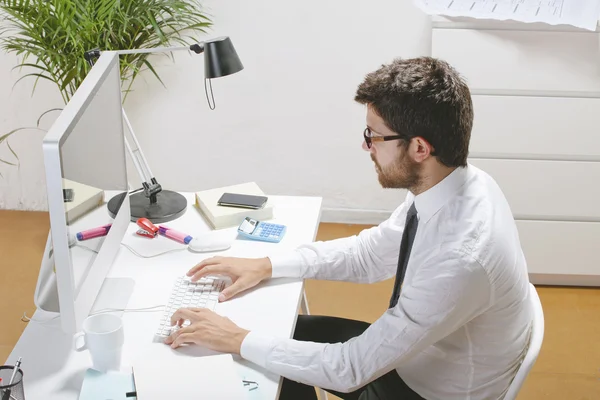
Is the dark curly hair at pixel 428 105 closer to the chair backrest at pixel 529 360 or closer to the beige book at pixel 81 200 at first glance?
the chair backrest at pixel 529 360

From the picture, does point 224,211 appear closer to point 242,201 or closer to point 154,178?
point 242,201

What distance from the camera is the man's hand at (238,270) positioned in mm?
1922

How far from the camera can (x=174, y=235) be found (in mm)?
2172

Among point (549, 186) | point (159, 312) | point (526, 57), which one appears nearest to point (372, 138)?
point (159, 312)

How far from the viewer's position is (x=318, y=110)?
12.1 ft

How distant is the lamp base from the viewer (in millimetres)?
2289

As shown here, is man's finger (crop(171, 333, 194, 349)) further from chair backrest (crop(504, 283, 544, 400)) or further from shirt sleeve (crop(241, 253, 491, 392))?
chair backrest (crop(504, 283, 544, 400))

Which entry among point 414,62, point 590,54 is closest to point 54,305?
point 414,62

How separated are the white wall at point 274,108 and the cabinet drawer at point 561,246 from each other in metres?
0.73

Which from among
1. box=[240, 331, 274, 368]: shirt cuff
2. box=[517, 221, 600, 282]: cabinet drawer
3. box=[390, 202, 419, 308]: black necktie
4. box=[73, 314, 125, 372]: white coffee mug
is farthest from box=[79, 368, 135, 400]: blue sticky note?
box=[517, 221, 600, 282]: cabinet drawer

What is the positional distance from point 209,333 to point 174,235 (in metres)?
0.55

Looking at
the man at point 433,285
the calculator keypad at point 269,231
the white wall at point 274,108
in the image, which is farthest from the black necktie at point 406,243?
the white wall at point 274,108

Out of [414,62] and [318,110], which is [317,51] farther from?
[414,62]

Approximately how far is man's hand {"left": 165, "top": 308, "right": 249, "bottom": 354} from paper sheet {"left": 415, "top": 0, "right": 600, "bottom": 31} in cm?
187
